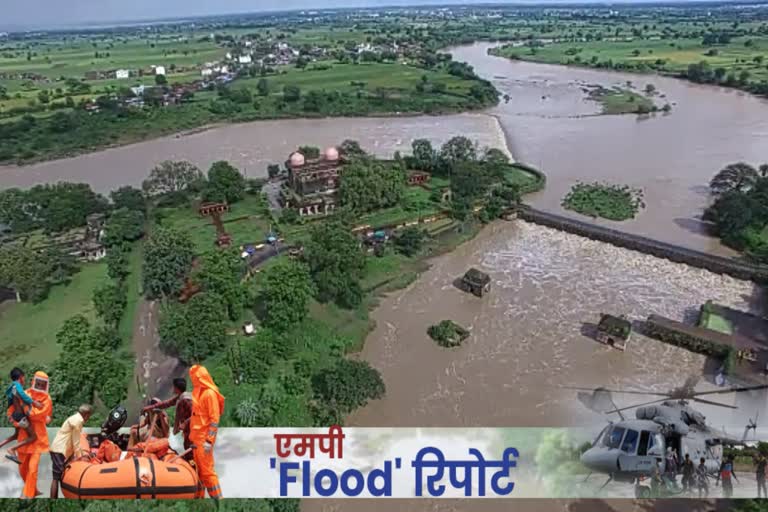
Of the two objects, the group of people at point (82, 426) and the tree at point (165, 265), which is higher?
the group of people at point (82, 426)

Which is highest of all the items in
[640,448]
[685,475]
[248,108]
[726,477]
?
[640,448]

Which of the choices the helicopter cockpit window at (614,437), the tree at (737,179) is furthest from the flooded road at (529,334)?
the tree at (737,179)

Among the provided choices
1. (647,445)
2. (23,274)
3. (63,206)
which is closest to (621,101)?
(63,206)

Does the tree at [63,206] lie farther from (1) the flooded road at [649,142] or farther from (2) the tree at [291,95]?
(2) the tree at [291,95]

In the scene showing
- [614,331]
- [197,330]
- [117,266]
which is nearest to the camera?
[197,330]

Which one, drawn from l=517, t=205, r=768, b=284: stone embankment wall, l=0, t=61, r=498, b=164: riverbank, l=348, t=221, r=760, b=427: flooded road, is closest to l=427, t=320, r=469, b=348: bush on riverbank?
l=348, t=221, r=760, b=427: flooded road

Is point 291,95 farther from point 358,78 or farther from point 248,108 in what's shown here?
point 358,78

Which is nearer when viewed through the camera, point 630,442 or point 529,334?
point 630,442
